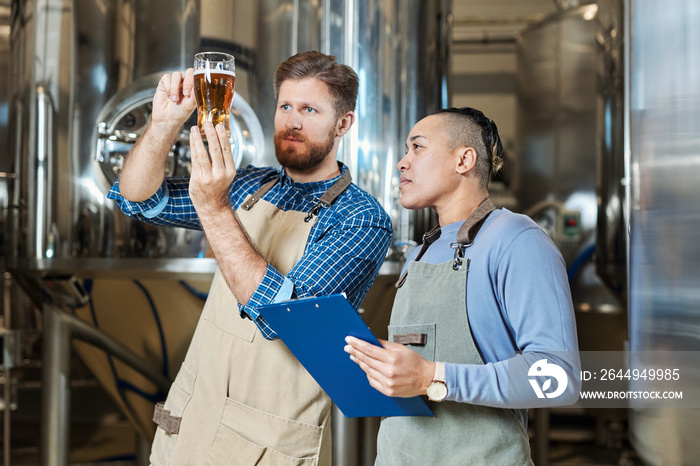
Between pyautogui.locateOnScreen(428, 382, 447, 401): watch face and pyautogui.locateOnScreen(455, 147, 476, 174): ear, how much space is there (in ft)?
1.36

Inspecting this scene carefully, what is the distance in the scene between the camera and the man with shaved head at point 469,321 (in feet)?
3.24

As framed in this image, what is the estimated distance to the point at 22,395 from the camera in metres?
3.68

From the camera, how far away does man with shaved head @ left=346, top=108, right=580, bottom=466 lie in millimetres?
987

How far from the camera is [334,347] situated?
1.03 metres

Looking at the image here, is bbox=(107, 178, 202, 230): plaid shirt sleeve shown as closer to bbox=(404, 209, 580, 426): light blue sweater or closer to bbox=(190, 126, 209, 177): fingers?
bbox=(190, 126, 209, 177): fingers

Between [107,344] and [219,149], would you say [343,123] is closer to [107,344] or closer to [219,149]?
[219,149]

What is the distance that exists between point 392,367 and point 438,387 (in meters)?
0.09

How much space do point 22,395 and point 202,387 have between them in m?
2.71

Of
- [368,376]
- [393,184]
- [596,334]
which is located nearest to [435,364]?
[368,376]

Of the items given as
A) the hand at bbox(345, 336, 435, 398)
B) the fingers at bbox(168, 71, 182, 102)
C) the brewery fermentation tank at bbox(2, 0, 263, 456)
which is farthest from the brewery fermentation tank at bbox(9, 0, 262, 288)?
the hand at bbox(345, 336, 435, 398)

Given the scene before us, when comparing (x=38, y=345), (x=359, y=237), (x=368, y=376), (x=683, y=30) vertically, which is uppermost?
(x=683, y=30)

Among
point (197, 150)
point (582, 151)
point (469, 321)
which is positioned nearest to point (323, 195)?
point (197, 150)

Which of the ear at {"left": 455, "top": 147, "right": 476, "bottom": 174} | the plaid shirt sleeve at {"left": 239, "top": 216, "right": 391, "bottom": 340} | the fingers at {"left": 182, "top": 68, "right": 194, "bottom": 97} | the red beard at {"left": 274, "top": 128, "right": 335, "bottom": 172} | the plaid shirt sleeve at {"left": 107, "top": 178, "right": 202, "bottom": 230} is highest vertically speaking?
the fingers at {"left": 182, "top": 68, "right": 194, "bottom": 97}

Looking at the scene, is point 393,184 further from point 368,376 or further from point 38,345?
point 38,345
